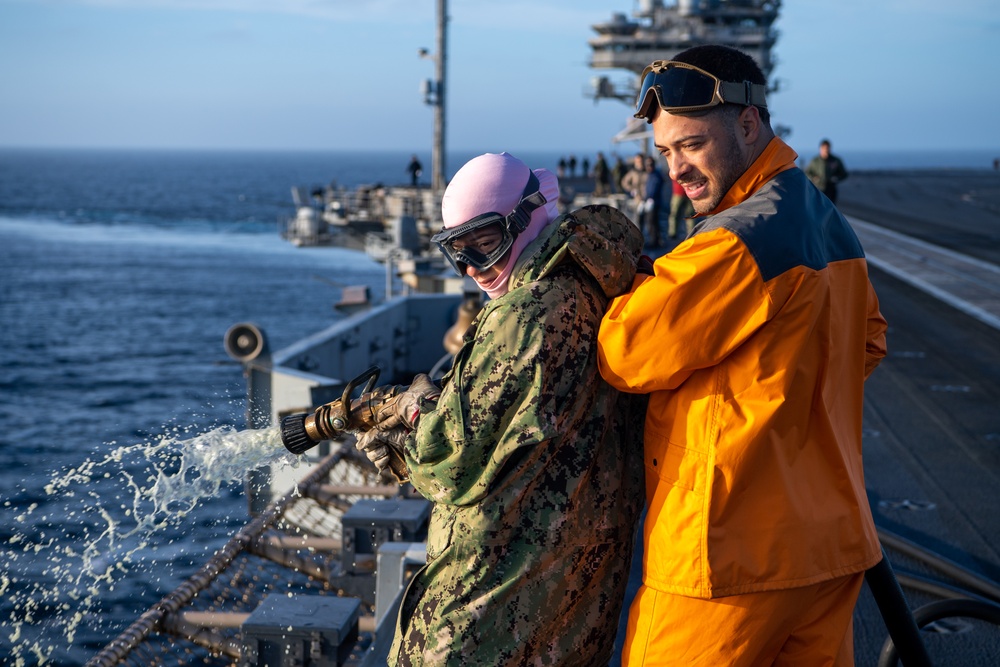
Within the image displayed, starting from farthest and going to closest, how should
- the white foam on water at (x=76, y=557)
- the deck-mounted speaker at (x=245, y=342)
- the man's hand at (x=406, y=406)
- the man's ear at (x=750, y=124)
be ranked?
the white foam on water at (x=76, y=557)
the deck-mounted speaker at (x=245, y=342)
the man's hand at (x=406, y=406)
the man's ear at (x=750, y=124)

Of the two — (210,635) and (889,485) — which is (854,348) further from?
(889,485)

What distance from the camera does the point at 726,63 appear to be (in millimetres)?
2404

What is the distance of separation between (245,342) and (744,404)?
1001cm

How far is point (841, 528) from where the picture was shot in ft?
7.59

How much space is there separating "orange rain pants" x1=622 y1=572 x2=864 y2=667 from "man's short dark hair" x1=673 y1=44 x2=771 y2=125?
1.18m

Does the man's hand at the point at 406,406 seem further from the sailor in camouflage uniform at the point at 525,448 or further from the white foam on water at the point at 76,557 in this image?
the white foam on water at the point at 76,557

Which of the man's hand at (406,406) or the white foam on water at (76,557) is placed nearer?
the man's hand at (406,406)

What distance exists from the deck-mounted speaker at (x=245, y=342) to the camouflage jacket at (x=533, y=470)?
9200 mm

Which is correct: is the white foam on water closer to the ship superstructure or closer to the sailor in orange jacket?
the sailor in orange jacket

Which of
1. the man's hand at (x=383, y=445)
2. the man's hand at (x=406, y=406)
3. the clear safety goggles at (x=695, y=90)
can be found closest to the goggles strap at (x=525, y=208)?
the clear safety goggles at (x=695, y=90)

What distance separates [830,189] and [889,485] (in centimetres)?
1307

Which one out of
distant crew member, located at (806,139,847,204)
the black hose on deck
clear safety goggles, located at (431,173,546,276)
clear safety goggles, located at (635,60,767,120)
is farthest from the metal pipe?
distant crew member, located at (806,139,847,204)

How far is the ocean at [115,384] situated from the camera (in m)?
12.5

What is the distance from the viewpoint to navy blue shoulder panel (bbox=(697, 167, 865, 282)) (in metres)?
2.15
